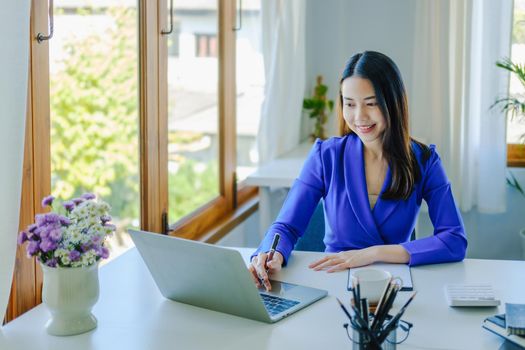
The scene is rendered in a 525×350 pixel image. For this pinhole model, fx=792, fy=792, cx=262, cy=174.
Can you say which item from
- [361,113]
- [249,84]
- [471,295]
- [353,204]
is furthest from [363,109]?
[249,84]

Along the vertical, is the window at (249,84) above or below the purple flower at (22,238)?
above

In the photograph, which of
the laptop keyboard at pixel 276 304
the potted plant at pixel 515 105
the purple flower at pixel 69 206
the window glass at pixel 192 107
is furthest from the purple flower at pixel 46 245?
the potted plant at pixel 515 105

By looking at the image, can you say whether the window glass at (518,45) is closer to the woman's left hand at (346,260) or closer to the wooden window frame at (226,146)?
the wooden window frame at (226,146)

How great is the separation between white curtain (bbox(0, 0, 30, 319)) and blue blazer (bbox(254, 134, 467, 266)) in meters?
0.71

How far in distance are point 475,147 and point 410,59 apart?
578mm

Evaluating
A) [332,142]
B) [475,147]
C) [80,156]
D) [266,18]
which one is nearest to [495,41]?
[475,147]

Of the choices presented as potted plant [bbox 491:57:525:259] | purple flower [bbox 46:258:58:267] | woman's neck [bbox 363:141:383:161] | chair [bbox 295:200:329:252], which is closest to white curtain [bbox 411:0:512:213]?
potted plant [bbox 491:57:525:259]

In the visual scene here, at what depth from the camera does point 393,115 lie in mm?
2117

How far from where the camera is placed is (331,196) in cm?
224

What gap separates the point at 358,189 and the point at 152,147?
70 cm

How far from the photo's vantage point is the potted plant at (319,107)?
3.91 metres

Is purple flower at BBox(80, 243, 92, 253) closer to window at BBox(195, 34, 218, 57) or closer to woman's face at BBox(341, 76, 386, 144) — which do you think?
woman's face at BBox(341, 76, 386, 144)

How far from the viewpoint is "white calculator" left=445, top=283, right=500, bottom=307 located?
1.69 m

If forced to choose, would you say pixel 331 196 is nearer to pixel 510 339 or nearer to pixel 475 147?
pixel 510 339
